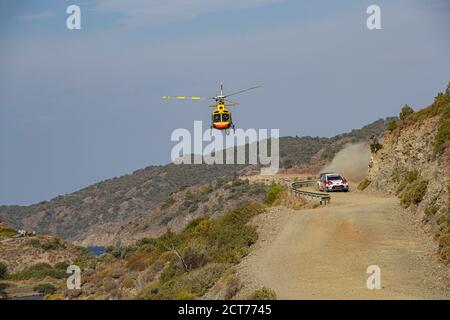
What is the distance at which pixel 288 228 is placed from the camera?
39375 millimetres

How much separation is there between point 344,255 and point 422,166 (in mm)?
14892

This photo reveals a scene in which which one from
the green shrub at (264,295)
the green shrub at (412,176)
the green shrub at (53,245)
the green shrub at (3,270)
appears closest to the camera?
the green shrub at (264,295)

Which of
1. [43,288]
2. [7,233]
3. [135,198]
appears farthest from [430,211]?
[135,198]

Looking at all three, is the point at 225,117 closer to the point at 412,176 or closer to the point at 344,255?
the point at 412,176

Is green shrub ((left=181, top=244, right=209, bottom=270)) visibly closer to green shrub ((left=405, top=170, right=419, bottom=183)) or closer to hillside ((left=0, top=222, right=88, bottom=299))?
green shrub ((left=405, top=170, right=419, bottom=183))

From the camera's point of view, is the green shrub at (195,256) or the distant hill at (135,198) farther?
the distant hill at (135,198)

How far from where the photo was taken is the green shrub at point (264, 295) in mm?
25906

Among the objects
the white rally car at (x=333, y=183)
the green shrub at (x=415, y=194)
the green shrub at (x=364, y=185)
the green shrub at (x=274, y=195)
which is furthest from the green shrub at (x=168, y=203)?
the green shrub at (x=415, y=194)

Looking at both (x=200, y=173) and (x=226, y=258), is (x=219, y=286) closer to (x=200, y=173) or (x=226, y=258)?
(x=226, y=258)

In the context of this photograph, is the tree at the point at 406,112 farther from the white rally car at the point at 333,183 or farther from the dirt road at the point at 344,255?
the dirt road at the point at 344,255

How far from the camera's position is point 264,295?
85.4 feet

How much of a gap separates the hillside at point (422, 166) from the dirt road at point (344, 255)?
0.85m

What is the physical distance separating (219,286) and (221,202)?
8080cm
